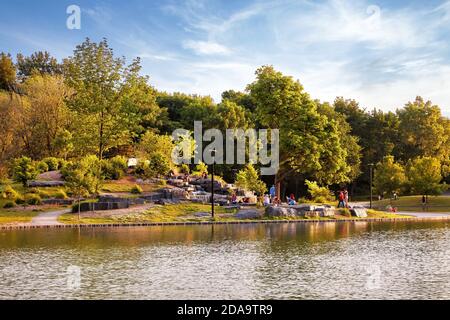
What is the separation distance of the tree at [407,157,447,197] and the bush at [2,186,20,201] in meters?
47.8

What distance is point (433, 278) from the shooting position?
19484 mm

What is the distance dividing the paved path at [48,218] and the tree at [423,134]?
67634mm

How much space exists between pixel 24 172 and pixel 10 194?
13.1 feet

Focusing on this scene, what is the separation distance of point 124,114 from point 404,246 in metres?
36.2

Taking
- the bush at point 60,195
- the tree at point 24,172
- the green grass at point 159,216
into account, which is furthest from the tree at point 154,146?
the green grass at point 159,216

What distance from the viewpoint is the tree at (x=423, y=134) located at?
94.4 meters

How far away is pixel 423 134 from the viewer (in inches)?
3728

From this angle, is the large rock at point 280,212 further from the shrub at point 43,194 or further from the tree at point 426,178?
the tree at point 426,178

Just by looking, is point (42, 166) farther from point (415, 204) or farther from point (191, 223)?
point (415, 204)

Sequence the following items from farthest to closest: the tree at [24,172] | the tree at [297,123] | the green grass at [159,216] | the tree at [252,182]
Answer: the tree at [297,123], the tree at [252,182], the tree at [24,172], the green grass at [159,216]

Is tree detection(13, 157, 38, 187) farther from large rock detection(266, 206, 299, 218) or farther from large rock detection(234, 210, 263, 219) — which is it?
large rock detection(266, 206, 299, 218)

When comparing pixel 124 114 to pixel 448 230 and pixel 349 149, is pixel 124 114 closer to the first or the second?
pixel 448 230
